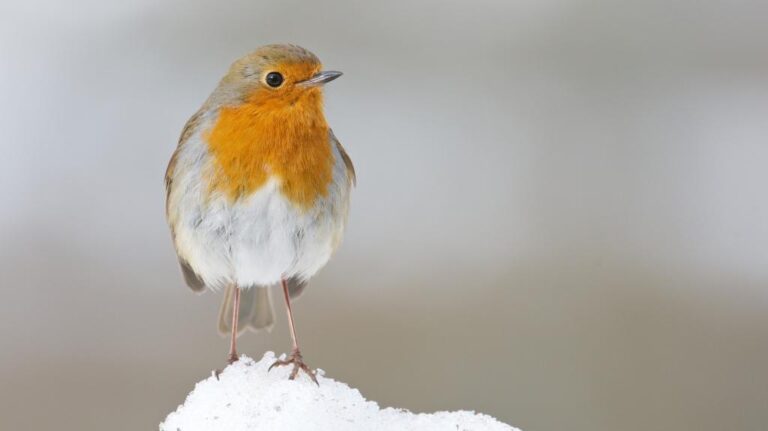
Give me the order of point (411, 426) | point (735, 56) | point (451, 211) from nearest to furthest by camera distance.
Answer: point (411, 426)
point (451, 211)
point (735, 56)

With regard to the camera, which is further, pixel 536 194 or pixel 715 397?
pixel 536 194

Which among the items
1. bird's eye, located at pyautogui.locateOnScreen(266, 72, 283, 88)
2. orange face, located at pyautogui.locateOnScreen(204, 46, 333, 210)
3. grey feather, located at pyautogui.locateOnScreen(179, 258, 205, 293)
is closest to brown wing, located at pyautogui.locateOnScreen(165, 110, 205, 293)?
grey feather, located at pyautogui.locateOnScreen(179, 258, 205, 293)

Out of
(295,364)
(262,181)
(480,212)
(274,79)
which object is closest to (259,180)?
(262,181)

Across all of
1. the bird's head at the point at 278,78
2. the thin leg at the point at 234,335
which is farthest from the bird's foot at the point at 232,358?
the bird's head at the point at 278,78

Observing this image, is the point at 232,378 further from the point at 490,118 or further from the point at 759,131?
the point at 759,131

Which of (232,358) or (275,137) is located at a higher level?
(275,137)

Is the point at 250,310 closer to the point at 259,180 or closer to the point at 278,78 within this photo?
the point at 259,180

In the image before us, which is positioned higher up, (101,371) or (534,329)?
(534,329)

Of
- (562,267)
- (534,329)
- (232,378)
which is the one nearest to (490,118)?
(562,267)
